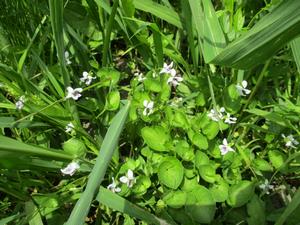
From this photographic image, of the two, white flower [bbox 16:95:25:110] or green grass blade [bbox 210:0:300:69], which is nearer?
green grass blade [bbox 210:0:300:69]

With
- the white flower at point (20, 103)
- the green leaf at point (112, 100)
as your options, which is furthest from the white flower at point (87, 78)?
the white flower at point (20, 103)

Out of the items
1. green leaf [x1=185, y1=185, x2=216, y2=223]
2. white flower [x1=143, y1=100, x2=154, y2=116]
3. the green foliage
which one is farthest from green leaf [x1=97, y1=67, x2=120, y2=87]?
green leaf [x1=185, y1=185, x2=216, y2=223]

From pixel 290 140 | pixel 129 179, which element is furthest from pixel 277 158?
pixel 129 179

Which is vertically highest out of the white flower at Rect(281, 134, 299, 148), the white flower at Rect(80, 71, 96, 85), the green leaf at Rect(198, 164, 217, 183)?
the white flower at Rect(80, 71, 96, 85)

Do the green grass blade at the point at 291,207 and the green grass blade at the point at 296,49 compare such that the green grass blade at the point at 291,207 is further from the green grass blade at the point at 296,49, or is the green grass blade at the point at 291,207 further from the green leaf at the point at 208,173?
the green grass blade at the point at 296,49

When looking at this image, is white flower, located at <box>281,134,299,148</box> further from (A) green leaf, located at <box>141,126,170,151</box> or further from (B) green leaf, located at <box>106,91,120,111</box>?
(B) green leaf, located at <box>106,91,120,111</box>

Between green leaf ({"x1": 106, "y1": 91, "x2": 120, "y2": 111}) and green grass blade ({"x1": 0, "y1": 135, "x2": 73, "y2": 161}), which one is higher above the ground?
green grass blade ({"x1": 0, "y1": 135, "x2": 73, "y2": 161})

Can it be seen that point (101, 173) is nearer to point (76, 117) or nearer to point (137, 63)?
point (76, 117)
